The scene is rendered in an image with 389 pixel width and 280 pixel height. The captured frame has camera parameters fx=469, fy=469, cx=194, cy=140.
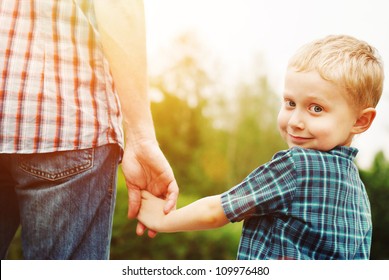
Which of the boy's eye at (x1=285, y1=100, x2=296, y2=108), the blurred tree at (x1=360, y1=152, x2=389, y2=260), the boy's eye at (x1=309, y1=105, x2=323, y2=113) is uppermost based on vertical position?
the boy's eye at (x1=309, y1=105, x2=323, y2=113)

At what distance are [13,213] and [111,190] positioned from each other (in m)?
0.34

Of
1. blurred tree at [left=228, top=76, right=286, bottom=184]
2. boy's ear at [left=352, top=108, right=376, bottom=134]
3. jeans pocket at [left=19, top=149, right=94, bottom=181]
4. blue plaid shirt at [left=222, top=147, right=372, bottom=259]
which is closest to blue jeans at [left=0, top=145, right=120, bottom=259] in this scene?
jeans pocket at [left=19, top=149, right=94, bottom=181]

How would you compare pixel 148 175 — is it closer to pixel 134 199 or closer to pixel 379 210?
pixel 134 199

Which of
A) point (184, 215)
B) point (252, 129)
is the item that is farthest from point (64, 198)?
point (252, 129)

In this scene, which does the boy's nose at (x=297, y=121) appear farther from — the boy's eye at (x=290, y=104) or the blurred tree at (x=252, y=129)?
the blurred tree at (x=252, y=129)

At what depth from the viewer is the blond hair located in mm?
1303

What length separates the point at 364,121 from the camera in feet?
4.51

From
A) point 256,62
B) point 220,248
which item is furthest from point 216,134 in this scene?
point 220,248

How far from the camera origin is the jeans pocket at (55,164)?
3.76ft

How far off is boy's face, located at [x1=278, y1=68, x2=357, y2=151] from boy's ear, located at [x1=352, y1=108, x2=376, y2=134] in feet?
0.07

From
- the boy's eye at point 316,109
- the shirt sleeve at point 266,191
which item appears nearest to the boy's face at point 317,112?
the boy's eye at point 316,109

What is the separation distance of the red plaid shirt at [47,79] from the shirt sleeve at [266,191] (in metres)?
0.40

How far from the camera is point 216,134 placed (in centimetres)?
936

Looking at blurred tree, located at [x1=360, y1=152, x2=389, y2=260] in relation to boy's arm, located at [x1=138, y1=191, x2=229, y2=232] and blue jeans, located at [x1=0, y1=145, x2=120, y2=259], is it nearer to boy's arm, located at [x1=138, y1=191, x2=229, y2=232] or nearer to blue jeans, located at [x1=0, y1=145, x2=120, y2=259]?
boy's arm, located at [x1=138, y1=191, x2=229, y2=232]
